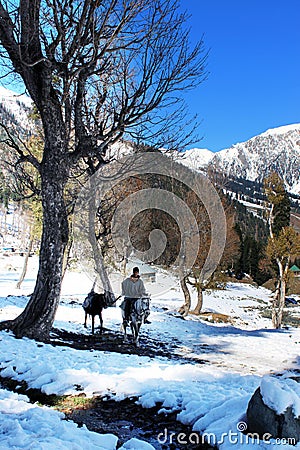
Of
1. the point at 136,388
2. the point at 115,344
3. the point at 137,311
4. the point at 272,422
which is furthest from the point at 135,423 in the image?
the point at 115,344

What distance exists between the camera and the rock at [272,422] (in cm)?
362

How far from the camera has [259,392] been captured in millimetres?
3846

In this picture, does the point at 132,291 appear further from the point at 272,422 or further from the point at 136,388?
the point at 272,422

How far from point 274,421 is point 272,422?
0.03 meters

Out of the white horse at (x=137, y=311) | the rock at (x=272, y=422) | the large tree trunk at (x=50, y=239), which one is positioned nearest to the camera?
the rock at (x=272, y=422)

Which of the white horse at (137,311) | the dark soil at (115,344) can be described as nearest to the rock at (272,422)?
the dark soil at (115,344)

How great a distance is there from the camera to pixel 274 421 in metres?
3.65

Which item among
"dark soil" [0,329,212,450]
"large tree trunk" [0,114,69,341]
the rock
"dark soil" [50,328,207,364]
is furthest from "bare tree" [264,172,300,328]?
the rock

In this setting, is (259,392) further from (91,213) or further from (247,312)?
(247,312)

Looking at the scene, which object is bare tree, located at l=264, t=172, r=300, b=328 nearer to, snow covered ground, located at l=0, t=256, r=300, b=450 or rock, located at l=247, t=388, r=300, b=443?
snow covered ground, located at l=0, t=256, r=300, b=450

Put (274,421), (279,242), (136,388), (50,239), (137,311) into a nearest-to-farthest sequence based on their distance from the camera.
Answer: (274,421) < (136,388) < (50,239) < (137,311) < (279,242)

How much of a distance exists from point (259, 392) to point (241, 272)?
72.9 meters

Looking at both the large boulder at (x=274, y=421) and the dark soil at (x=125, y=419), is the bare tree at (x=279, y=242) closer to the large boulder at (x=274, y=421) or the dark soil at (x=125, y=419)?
the dark soil at (x=125, y=419)

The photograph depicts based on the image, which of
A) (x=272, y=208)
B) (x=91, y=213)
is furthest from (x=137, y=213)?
(x=272, y=208)
